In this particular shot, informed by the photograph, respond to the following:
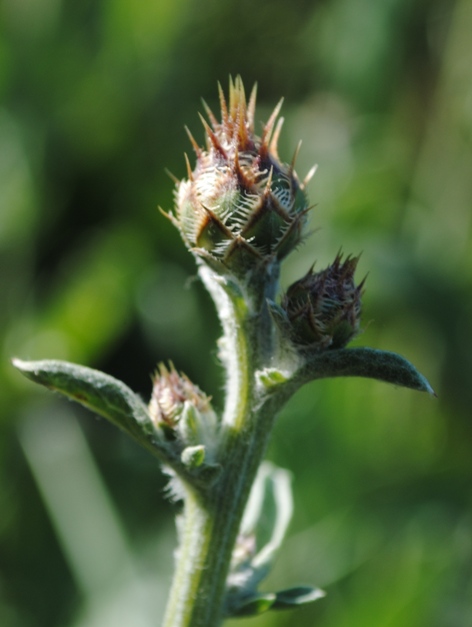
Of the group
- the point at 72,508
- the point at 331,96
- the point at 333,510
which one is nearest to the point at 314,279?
the point at 333,510

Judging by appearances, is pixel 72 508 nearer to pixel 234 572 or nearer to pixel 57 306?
pixel 57 306

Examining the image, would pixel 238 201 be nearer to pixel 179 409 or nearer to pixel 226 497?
pixel 179 409

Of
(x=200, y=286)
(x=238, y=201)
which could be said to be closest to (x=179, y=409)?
(x=238, y=201)

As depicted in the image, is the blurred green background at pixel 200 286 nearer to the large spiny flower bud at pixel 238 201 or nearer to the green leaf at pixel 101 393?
the green leaf at pixel 101 393

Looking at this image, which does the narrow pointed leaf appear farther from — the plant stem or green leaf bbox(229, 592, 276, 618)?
green leaf bbox(229, 592, 276, 618)

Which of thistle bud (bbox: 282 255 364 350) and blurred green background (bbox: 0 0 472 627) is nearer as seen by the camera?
thistle bud (bbox: 282 255 364 350)

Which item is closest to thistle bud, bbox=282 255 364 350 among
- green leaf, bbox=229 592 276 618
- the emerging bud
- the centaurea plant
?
the centaurea plant

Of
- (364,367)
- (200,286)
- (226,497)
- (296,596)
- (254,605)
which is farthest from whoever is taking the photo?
(200,286)
